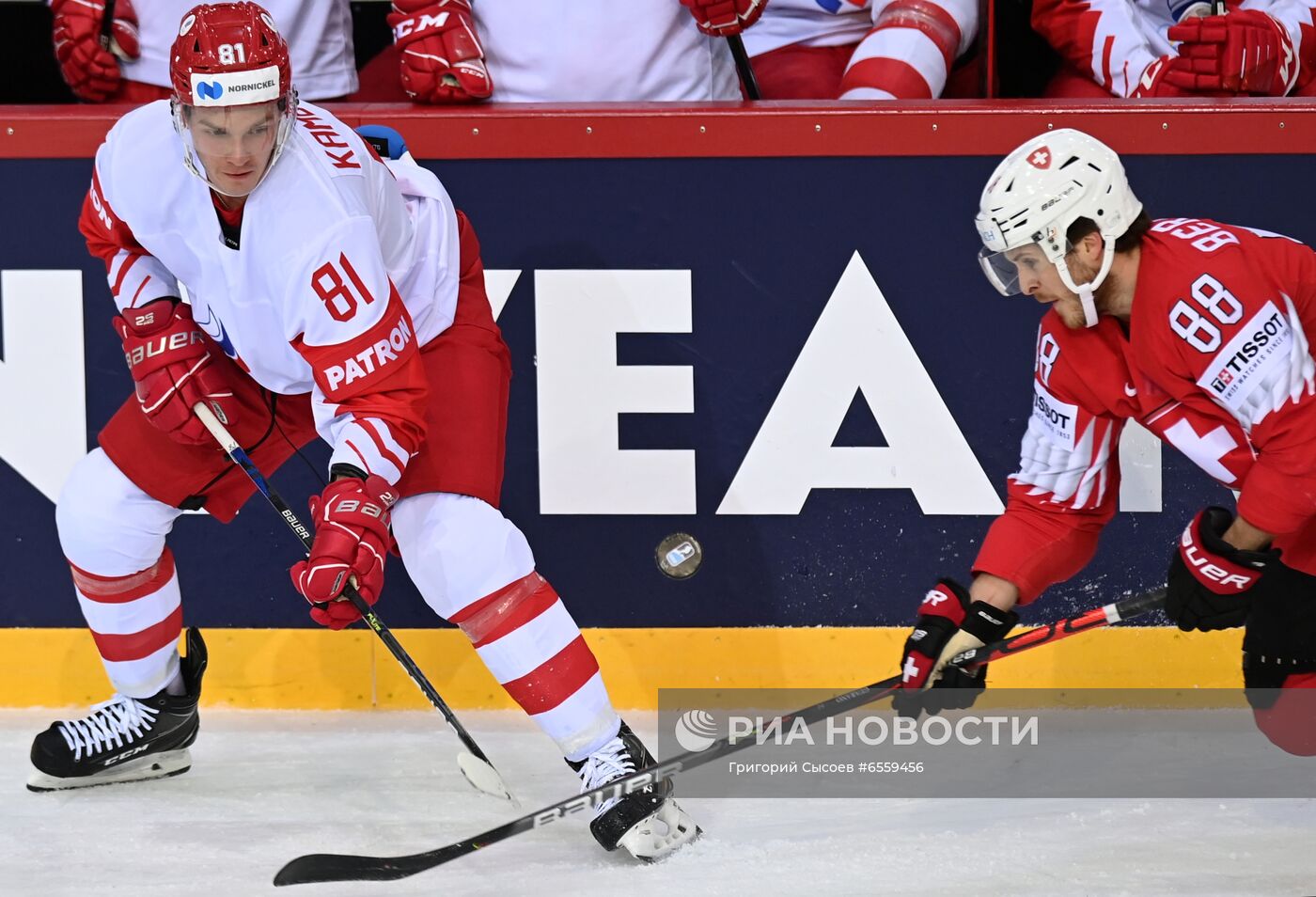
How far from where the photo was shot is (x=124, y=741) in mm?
2902

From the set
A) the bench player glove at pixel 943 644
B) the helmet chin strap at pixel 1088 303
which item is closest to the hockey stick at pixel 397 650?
the bench player glove at pixel 943 644

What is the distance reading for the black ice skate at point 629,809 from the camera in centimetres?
256

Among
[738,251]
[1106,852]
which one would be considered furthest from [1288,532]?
[738,251]

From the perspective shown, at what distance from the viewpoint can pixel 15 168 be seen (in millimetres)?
3174

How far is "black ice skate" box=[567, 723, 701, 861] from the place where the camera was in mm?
2564

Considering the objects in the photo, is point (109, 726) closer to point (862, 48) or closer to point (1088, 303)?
point (1088, 303)

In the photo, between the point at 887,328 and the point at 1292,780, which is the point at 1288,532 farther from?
the point at 887,328

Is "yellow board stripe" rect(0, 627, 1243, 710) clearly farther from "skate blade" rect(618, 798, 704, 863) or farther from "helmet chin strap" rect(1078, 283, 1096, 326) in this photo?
"helmet chin strap" rect(1078, 283, 1096, 326)

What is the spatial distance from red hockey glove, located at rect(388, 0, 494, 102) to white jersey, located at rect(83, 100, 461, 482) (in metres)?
0.56

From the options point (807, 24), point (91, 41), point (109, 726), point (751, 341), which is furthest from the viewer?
point (807, 24)

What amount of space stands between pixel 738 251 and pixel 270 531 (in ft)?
3.53

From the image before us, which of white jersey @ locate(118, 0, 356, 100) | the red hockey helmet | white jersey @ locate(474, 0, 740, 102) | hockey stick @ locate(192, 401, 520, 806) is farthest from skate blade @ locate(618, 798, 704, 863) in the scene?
white jersey @ locate(118, 0, 356, 100)

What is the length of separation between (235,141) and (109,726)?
1144mm

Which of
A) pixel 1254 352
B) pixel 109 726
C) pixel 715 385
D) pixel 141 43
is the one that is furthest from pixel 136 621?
pixel 1254 352
